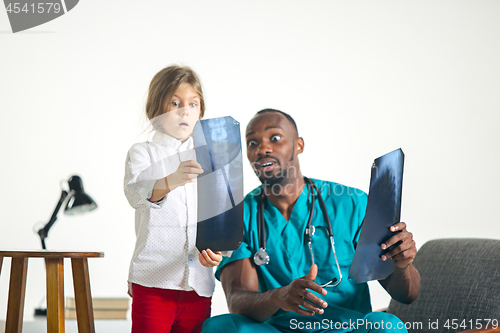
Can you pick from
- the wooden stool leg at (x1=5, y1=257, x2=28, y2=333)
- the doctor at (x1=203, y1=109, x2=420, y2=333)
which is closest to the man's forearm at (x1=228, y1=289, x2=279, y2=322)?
the doctor at (x1=203, y1=109, x2=420, y2=333)

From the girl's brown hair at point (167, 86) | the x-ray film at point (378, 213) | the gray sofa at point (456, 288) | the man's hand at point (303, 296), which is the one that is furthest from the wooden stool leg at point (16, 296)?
the gray sofa at point (456, 288)

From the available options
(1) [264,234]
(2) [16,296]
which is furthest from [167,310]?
(2) [16,296]

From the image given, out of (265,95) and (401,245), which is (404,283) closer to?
(401,245)

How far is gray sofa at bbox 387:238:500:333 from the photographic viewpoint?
100 centimetres

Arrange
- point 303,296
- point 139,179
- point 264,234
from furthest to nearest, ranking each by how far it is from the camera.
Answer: point 264,234
point 139,179
point 303,296

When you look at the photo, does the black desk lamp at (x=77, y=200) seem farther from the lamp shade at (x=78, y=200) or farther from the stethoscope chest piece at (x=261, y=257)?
the stethoscope chest piece at (x=261, y=257)

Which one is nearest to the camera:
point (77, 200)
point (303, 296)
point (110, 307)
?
point (303, 296)

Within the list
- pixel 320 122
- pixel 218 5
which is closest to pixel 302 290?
pixel 320 122

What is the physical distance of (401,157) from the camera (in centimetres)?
76

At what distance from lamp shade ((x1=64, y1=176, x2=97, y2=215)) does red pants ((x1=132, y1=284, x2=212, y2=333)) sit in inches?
16.2

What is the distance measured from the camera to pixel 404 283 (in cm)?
91

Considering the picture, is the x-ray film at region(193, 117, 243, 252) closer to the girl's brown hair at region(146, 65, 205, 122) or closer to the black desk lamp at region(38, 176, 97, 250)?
the girl's brown hair at region(146, 65, 205, 122)

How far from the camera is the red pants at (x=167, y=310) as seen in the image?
864mm

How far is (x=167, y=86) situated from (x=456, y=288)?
87cm
